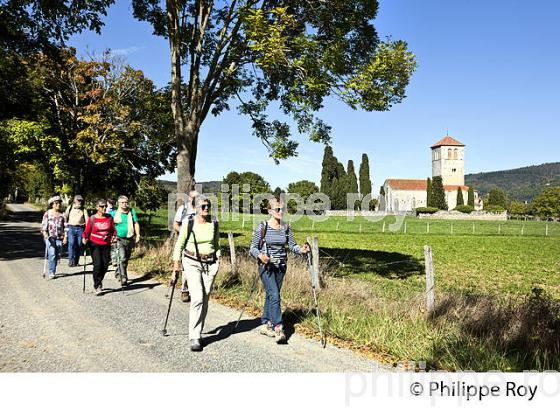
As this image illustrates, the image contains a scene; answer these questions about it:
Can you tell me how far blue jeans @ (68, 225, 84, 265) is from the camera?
43.2 feet

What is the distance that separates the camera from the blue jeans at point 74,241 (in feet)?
43.2

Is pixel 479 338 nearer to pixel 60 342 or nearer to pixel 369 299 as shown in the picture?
pixel 369 299

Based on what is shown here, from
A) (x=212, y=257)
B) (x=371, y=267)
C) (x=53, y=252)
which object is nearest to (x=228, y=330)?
(x=212, y=257)

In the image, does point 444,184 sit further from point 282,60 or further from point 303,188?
point 282,60

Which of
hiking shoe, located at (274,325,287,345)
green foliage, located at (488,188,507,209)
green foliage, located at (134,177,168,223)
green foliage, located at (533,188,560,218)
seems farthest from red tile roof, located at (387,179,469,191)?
hiking shoe, located at (274,325,287,345)

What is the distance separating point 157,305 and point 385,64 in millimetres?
7556

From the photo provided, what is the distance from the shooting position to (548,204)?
130250 mm

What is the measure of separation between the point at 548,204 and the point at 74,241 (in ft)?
474

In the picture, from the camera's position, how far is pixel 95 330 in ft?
A: 21.7

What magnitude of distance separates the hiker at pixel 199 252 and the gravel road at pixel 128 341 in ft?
2.37

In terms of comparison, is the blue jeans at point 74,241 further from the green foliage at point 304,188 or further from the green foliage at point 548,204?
the green foliage at point 548,204

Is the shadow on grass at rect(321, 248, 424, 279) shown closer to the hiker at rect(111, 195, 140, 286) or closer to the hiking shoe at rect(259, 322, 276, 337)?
the hiker at rect(111, 195, 140, 286)

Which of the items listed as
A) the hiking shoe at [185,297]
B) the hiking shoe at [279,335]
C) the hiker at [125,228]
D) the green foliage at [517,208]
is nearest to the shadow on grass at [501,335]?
the hiking shoe at [279,335]
